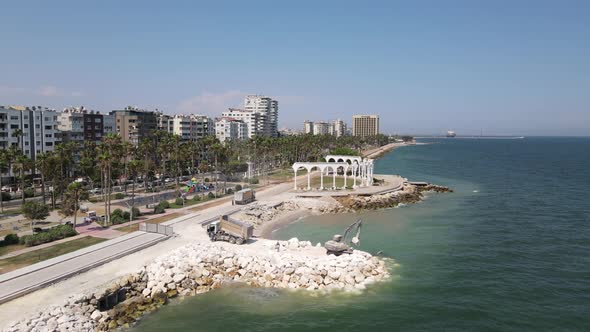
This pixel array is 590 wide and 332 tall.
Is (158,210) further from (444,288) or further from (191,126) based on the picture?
(191,126)

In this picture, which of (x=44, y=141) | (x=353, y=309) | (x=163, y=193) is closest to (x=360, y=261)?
(x=353, y=309)

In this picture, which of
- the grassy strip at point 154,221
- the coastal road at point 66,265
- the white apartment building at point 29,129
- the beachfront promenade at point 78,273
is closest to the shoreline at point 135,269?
the beachfront promenade at point 78,273

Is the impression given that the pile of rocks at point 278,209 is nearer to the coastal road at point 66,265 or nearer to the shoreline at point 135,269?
the shoreline at point 135,269

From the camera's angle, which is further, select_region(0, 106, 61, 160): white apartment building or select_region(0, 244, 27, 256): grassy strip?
select_region(0, 106, 61, 160): white apartment building

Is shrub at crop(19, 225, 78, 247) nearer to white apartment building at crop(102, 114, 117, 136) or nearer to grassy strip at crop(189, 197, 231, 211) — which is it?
grassy strip at crop(189, 197, 231, 211)

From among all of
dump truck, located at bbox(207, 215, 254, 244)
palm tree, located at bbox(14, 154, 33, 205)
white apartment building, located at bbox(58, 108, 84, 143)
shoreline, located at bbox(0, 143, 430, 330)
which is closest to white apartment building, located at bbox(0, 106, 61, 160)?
white apartment building, located at bbox(58, 108, 84, 143)

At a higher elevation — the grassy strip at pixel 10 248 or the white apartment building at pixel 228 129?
the white apartment building at pixel 228 129

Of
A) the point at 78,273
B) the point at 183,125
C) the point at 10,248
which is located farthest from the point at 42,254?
the point at 183,125
